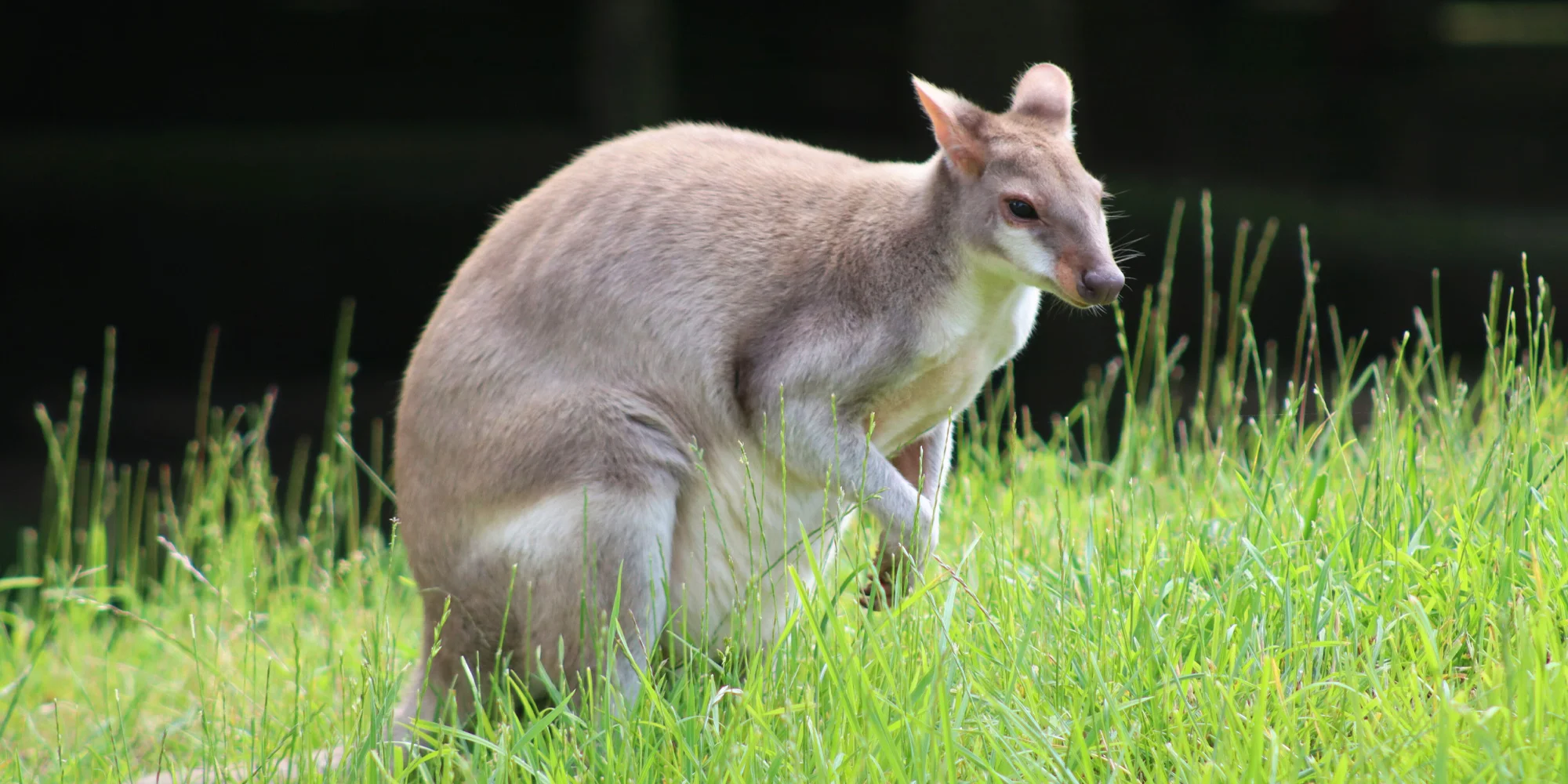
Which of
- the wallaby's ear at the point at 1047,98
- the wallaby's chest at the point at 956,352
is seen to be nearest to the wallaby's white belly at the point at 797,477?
the wallaby's chest at the point at 956,352

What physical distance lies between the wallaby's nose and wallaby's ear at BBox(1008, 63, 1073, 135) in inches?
19.4

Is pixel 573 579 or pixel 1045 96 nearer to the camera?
pixel 573 579

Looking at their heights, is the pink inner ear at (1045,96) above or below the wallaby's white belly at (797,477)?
above

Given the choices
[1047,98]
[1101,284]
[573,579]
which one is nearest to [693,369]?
[573,579]

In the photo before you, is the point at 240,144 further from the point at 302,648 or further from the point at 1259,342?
the point at 302,648

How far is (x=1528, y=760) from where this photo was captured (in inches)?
89.5

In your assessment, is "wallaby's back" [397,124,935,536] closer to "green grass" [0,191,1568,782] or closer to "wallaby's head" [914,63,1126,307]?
"wallaby's head" [914,63,1126,307]

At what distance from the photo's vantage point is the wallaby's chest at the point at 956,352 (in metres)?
3.51

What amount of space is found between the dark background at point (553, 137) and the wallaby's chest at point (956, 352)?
6165 millimetres

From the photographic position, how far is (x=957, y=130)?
346 cm

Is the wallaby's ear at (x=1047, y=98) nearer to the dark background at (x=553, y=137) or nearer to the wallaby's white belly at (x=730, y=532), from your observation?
the wallaby's white belly at (x=730, y=532)

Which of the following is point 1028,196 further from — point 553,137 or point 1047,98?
point 553,137

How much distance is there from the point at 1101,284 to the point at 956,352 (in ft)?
1.47

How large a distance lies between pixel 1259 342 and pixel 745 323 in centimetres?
797
